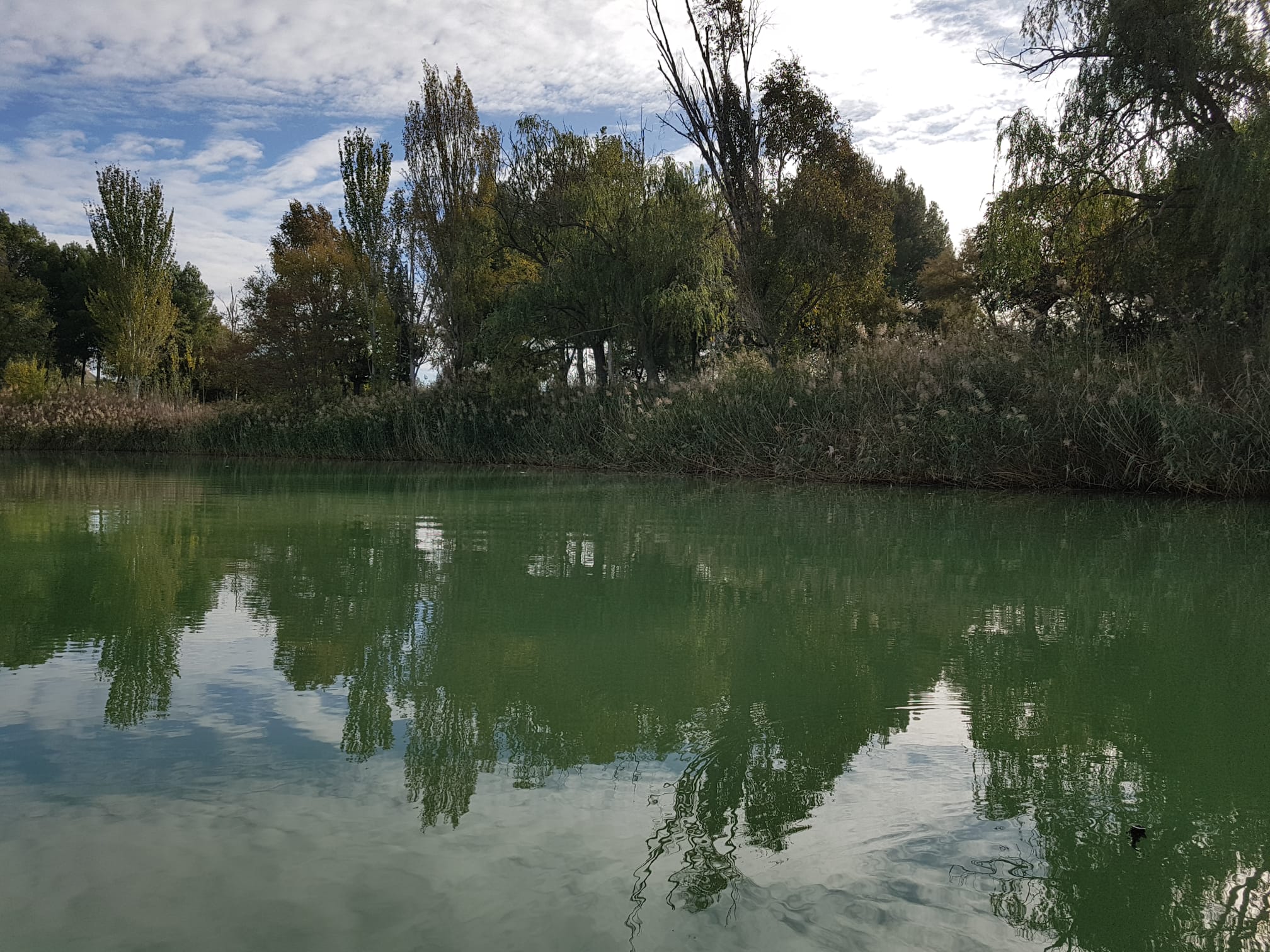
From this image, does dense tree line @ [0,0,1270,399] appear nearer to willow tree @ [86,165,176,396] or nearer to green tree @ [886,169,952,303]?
willow tree @ [86,165,176,396]

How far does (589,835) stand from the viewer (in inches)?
57.0

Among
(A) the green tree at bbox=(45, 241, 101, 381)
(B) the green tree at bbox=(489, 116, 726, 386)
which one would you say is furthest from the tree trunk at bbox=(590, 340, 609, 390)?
(A) the green tree at bbox=(45, 241, 101, 381)

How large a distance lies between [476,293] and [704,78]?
280 inches

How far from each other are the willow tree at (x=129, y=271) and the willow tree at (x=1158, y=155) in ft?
70.7

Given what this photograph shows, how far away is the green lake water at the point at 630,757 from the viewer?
4.03 ft

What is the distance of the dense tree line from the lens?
9.91 m

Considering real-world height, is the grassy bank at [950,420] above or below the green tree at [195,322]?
below

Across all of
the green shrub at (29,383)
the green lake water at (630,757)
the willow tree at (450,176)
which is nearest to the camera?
the green lake water at (630,757)

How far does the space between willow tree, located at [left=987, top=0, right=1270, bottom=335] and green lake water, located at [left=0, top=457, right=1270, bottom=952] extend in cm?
683

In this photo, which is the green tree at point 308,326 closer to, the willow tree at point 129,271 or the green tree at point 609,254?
the willow tree at point 129,271

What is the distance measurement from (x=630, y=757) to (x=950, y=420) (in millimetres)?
8422

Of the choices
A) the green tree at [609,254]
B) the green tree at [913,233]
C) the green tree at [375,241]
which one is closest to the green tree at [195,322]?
the green tree at [375,241]

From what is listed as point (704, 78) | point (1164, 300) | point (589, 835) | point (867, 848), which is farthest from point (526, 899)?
point (704, 78)

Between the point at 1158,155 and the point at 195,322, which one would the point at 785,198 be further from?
the point at 195,322
